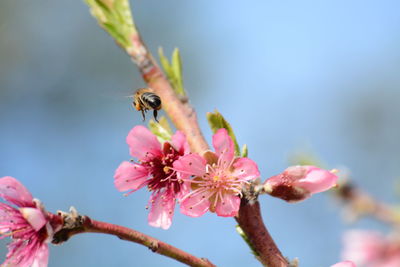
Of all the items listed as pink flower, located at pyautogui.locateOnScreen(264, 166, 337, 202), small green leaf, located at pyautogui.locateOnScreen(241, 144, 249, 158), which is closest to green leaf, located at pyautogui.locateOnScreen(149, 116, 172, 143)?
small green leaf, located at pyautogui.locateOnScreen(241, 144, 249, 158)

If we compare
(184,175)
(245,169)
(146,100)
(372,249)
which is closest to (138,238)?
(184,175)

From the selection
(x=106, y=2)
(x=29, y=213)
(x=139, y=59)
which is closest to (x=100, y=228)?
(x=29, y=213)

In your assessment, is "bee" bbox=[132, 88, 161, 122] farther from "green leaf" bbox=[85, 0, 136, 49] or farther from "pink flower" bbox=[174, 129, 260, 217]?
"pink flower" bbox=[174, 129, 260, 217]

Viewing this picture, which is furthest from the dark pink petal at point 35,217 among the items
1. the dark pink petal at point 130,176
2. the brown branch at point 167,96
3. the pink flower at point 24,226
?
the brown branch at point 167,96

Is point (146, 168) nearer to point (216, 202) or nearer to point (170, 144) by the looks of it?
point (170, 144)

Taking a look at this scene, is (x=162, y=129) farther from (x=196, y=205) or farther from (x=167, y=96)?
(x=196, y=205)

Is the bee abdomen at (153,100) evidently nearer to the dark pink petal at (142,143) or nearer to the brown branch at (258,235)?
the dark pink petal at (142,143)

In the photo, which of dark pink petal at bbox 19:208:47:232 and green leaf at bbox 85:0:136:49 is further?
green leaf at bbox 85:0:136:49
